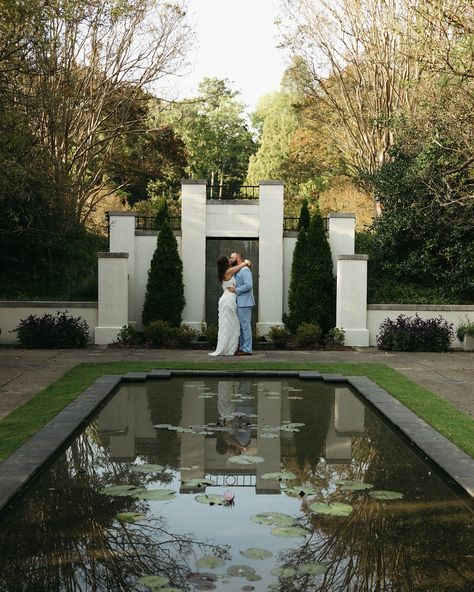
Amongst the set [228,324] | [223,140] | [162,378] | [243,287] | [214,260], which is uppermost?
[223,140]

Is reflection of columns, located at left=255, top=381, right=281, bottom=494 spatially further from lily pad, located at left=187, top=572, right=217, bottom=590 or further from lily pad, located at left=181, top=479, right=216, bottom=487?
lily pad, located at left=187, top=572, right=217, bottom=590

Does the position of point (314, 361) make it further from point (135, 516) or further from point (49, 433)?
point (135, 516)

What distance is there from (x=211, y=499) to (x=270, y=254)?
1410 centimetres

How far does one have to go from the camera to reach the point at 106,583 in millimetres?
4277

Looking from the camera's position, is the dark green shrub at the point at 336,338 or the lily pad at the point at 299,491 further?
the dark green shrub at the point at 336,338

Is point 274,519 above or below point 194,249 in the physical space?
below

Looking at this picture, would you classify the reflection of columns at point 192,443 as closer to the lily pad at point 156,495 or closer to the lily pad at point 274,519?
the lily pad at point 156,495

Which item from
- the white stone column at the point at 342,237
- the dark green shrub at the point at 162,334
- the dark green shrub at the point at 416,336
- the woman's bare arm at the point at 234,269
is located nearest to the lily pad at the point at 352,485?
the woman's bare arm at the point at 234,269

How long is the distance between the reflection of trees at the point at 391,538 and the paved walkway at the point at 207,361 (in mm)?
3514

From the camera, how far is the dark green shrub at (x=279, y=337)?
17859 millimetres

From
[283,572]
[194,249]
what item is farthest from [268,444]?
[194,249]

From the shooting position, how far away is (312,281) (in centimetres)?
1911

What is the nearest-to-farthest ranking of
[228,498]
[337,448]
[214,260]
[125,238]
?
[228,498] < [337,448] < [125,238] < [214,260]

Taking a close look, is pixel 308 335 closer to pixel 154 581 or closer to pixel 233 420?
pixel 233 420
